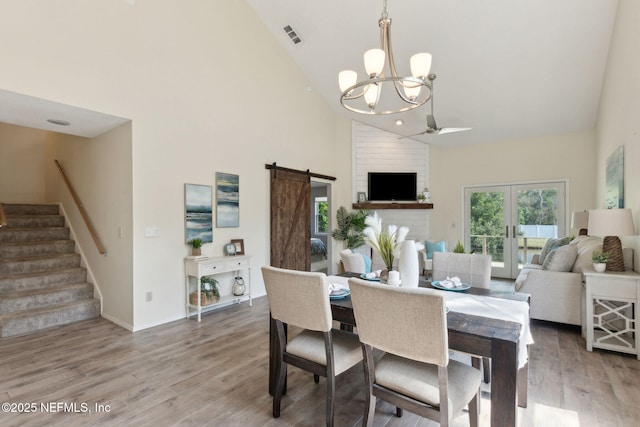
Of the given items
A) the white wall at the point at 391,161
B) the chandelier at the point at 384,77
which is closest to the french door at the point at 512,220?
the white wall at the point at 391,161

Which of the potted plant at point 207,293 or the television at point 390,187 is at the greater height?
the television at point 390,187

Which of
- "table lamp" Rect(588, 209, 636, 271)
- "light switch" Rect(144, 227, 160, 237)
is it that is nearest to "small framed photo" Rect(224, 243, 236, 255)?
"light switch" Rect(144, 227, 160, 237)

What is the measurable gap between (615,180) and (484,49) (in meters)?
2.38

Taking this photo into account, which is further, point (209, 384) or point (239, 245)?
point (239, 245)

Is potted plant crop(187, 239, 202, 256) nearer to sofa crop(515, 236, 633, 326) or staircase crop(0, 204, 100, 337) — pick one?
staircase crop(0, 204, 100, 337)

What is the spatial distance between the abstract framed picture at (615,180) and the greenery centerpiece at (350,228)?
3.97 meters

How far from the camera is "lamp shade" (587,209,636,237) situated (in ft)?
9.46

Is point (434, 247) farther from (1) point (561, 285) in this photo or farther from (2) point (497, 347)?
(2) point (497, 347)

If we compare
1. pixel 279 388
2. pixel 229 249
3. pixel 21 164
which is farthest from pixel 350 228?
pixel 21 164

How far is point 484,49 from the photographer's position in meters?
4.44

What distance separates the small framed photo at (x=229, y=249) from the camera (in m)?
4.69

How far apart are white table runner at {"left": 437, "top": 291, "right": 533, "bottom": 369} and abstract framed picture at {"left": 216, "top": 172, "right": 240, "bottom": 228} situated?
3.45m

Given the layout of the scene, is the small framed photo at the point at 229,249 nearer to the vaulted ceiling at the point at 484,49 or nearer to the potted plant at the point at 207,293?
the potted plant at the point at 207,293

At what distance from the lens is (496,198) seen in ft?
22.1
